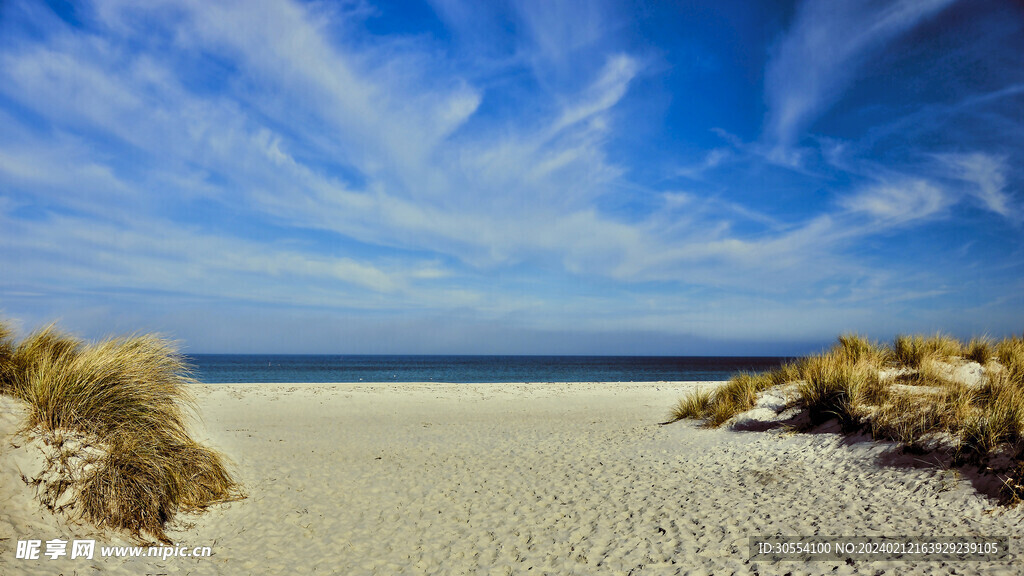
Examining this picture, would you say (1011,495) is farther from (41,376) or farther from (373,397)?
(373,397)

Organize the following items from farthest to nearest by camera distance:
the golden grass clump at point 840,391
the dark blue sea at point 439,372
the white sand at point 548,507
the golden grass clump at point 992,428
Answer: the dark blue sea at point 439,372 < the golden grass clump at point 840,391 < the golden grass clump at point 992,428 < the white sand at point 548,507

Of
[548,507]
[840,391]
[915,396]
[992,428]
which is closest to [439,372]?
[840,391]

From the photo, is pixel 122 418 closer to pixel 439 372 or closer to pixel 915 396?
pixel 915 396

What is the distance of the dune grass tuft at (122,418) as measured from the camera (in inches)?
210

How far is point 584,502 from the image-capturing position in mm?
7133

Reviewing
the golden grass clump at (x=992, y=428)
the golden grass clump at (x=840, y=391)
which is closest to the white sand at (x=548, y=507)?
the golden grass clump at (x=992, y=428)

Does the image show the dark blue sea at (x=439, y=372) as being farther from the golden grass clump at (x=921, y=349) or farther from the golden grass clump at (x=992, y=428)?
the golden grass clump at (x=992, y=428)

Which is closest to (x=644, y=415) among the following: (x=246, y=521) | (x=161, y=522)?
(x=246, y=521)

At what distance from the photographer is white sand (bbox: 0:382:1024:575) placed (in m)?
5.09

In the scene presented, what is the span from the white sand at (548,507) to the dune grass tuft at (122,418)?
1.05 feet

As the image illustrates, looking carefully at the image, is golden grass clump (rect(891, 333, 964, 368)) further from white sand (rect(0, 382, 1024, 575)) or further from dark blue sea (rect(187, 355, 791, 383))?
white sand (rect(0, 382, 1024, 575))

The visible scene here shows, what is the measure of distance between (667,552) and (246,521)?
5.24 m

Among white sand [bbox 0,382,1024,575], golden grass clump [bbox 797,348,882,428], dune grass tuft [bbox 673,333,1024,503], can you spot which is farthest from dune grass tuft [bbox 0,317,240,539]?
golden grass clump [bbox 797,348,882,428]

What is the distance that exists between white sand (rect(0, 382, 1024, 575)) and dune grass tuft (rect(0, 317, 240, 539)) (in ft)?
1.05
